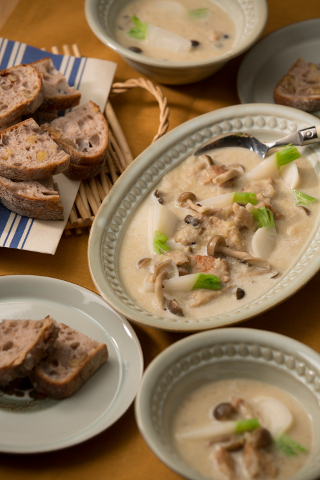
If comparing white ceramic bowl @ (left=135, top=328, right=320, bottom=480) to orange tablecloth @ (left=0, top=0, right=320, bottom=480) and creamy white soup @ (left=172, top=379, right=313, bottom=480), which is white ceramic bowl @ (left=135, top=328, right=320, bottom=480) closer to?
creamy white soup @ (left=172, top=379, right=313, bottom=480)

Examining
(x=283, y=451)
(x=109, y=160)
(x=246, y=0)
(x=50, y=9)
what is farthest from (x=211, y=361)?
(x=50, y=9)

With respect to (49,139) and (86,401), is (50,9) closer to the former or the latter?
(49,139)

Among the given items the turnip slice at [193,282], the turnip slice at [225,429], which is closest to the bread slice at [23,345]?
the turnip slice at [193,282]

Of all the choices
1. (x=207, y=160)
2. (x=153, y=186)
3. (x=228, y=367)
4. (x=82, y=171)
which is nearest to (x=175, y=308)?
(x=228, y=367)

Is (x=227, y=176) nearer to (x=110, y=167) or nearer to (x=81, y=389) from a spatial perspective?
(x=110, y=167)

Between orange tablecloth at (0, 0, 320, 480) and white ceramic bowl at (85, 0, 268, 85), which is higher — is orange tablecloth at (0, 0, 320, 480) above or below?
below

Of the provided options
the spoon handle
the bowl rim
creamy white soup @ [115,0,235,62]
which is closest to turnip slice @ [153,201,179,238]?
the spoon handle
